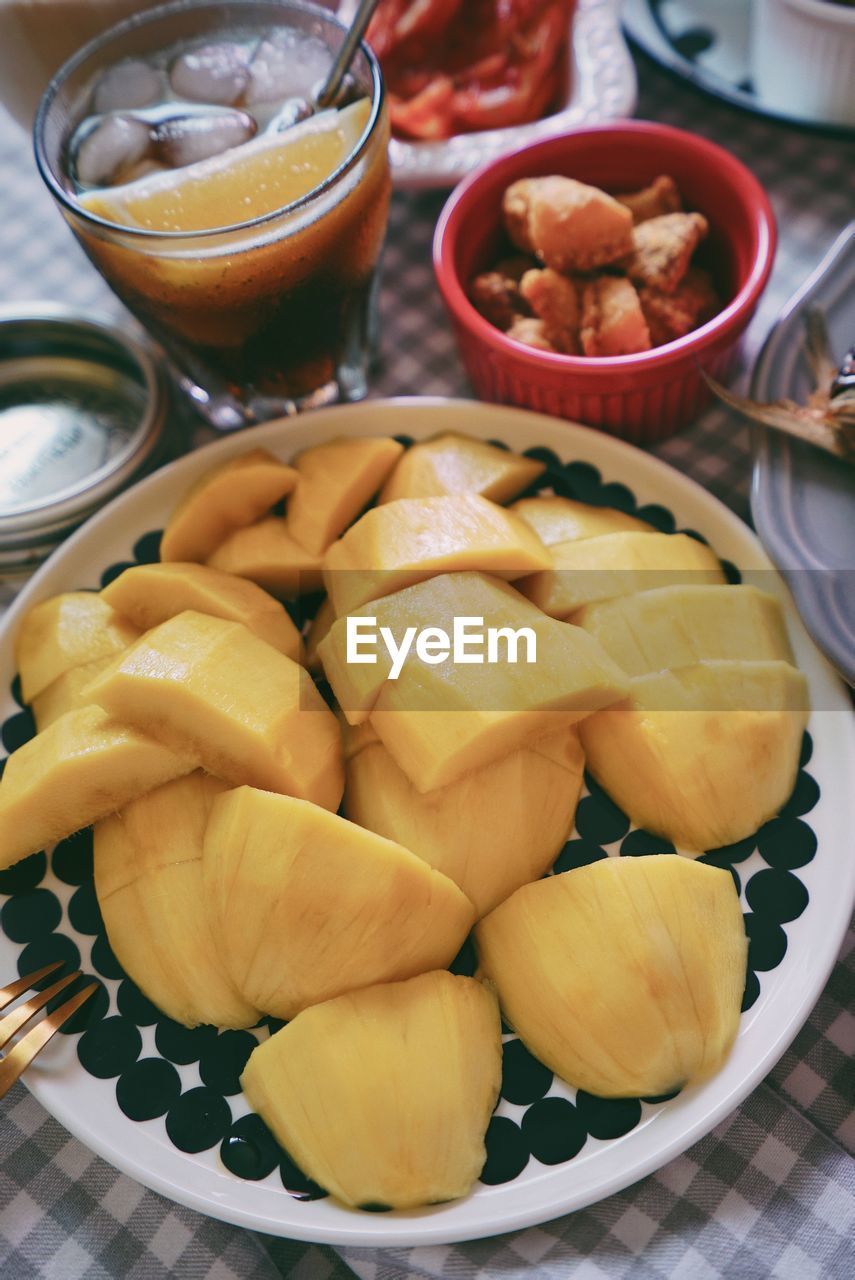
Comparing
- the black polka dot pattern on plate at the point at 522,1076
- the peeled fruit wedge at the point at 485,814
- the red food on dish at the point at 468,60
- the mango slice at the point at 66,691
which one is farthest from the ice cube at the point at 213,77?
the black polka dot pattern on plate at the point at 522,1076

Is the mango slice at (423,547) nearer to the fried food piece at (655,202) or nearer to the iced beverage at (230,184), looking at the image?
the iced beverage at (230,184)

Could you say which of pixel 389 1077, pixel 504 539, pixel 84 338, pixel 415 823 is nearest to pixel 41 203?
pixel 84 338

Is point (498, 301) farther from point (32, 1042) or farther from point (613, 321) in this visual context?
point (32, 1042)

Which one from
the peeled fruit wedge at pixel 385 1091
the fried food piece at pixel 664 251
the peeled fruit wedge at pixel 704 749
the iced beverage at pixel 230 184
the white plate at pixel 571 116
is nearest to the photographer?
the peeled fruit wedge at pixel 385 1091

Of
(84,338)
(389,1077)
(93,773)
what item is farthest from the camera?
(84,338)

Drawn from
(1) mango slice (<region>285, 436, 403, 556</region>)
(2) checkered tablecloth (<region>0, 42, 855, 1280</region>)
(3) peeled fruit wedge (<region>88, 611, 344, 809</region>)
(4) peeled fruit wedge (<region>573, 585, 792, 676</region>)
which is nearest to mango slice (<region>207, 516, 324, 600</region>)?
(1) mango slice (<region>285, 436, 403, 556</region>)

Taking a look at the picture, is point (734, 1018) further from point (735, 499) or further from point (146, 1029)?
point (735, 499)

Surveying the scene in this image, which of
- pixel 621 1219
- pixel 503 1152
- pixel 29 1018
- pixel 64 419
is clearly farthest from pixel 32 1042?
pixel 64 419
